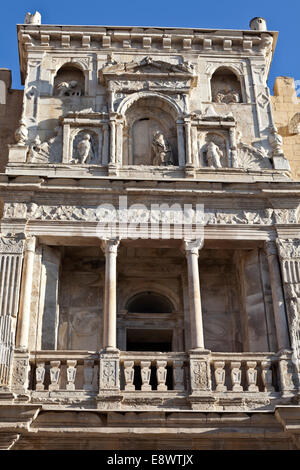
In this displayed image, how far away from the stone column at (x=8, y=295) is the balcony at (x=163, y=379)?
434mm

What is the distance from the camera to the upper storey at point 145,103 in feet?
45.1

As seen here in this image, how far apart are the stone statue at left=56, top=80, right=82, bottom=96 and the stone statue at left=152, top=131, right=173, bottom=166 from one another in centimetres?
201

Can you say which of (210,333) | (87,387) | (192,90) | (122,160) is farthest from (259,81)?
(87,387)

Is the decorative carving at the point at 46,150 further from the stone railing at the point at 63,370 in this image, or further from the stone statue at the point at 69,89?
the stone railing at the point at 63,370

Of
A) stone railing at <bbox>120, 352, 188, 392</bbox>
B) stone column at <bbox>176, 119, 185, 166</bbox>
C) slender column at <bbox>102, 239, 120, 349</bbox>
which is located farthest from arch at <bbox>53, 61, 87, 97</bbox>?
stone railing at <bbox>120, 352, 188, 392</bbox>

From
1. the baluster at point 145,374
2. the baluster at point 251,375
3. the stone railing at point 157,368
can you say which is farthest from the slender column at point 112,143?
the baluster at point 251,375

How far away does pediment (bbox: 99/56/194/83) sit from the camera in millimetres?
14680

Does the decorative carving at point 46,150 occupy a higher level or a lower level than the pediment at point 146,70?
lower

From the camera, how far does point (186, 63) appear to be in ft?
49.2

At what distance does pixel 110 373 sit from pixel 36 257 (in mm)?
2593

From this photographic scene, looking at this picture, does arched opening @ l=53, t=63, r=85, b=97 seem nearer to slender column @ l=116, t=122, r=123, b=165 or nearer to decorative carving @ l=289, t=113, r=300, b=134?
slender column @ l=116, t=122, r=123, b=165

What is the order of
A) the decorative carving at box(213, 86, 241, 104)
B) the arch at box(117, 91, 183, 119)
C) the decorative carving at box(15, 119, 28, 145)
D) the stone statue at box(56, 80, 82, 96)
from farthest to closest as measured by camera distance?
the decorative carving at box(213, 86, 241, 104) → the stone statue at box(56, 80, 82, 96) → the arch at box(117, 91, 183, 119) → the decorative carving at box(15, 119, 28, 145)

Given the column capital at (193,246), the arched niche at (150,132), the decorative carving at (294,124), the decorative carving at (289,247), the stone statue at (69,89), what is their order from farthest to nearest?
the decorative carving at (294,124), the stone statue at (69,89), the arched niche at (150,132), the column capital at (193,246), the decorative carving at (289,247)

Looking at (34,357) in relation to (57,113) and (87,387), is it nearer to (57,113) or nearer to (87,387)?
(87,387)
